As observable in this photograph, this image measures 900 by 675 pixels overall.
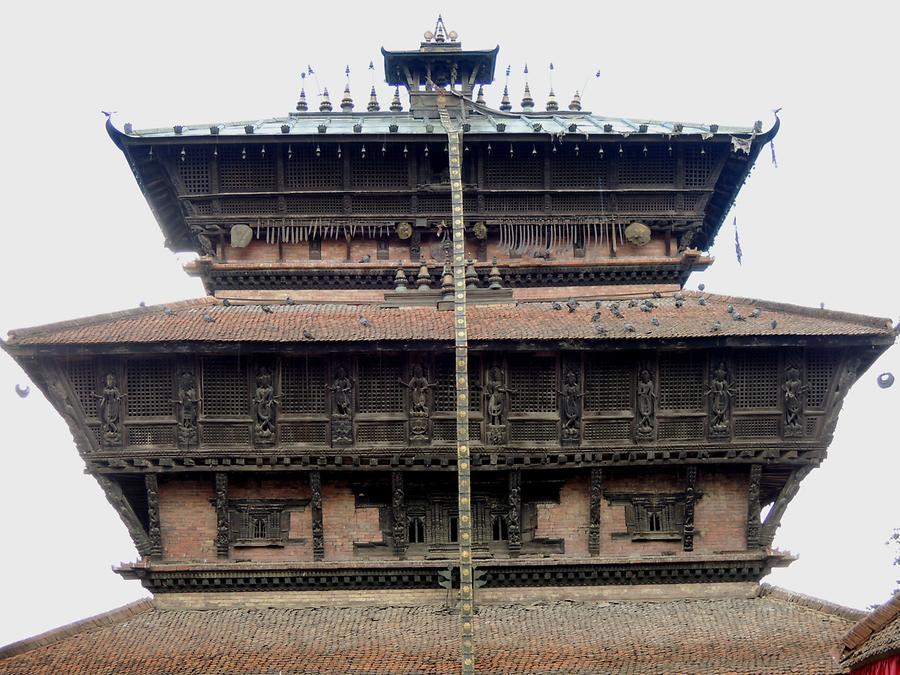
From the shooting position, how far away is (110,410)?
17625 millimetres

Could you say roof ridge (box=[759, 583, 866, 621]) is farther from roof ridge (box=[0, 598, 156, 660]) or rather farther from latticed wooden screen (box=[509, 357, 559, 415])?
roof ridge (box=[0, 598, 156, 660])

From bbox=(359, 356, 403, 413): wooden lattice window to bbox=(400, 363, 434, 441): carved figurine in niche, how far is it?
0.21 m

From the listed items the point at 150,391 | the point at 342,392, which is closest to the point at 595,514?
the point at 342,392

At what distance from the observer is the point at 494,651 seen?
16203 millimetres

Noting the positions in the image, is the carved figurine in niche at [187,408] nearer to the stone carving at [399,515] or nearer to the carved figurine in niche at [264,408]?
the carved figurine in niche at [264,408]

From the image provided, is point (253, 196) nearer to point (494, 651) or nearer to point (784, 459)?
point (494, 651)

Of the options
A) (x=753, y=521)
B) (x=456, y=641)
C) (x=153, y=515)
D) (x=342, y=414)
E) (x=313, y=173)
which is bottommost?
(x=456, y=641)

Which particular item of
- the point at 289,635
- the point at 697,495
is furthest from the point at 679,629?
the point at 289,635

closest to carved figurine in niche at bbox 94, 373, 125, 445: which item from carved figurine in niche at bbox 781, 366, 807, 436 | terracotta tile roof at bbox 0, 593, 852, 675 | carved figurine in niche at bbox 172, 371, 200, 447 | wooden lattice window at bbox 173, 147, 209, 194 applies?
carved figurine in niche at bbox 172, 371, 200, 447

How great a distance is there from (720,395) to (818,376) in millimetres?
1686

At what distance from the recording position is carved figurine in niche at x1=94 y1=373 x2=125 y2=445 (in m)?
17.6

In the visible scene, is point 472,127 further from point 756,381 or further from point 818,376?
point 818,376

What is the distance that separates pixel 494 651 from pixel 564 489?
3.33 m

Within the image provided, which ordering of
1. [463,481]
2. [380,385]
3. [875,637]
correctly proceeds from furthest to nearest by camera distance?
[380,385] < [463,481] < [875,637]
